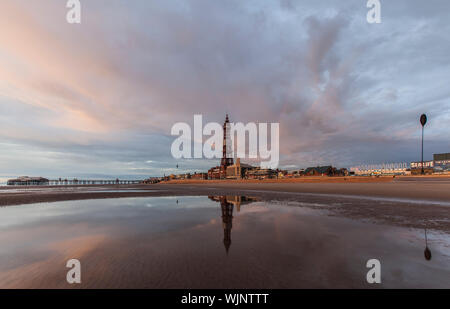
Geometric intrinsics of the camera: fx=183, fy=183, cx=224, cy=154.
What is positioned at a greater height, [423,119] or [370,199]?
[423,119]

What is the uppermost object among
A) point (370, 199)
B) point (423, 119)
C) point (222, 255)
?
point (423, 119)

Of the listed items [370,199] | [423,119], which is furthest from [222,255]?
[423,119]

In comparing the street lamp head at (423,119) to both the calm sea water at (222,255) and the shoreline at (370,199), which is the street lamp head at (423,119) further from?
the calm sea water at (222,255)

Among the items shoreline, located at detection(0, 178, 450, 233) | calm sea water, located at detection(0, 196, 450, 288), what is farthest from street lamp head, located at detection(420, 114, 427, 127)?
calm sea water, located at detection(0, 196, 450, 288)

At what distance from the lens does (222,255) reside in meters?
4.64

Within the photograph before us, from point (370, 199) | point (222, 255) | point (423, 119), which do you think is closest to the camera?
point (222, 255)

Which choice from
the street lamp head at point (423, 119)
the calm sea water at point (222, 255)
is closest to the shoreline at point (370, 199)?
the calm sea water at point (222, 255)

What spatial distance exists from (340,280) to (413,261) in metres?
2.29

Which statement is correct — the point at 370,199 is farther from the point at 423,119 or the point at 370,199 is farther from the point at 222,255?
the point at 423,119

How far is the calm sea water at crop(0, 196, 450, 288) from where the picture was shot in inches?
136

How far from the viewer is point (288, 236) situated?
620 centimetres

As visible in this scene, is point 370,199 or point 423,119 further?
point 423,119

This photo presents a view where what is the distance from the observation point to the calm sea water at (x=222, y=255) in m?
3.46
